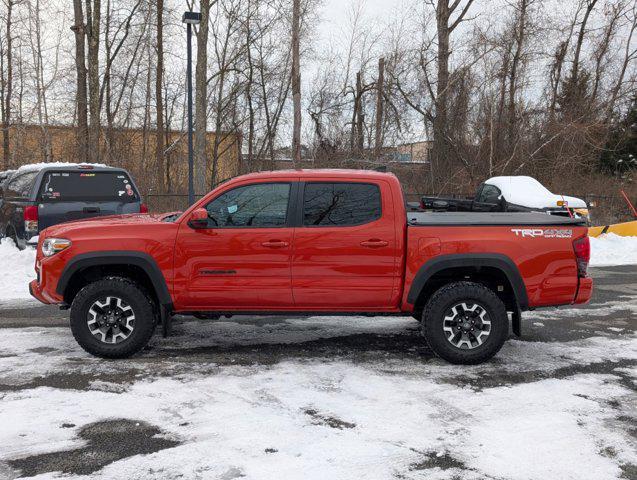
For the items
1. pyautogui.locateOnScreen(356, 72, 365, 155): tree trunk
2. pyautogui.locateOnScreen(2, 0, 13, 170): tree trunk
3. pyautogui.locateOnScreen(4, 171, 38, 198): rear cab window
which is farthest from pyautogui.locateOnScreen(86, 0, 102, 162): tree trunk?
pyautogui.locateOnScreen(2, 0, 13, 170): tree trunk

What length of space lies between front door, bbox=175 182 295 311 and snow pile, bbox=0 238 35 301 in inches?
181

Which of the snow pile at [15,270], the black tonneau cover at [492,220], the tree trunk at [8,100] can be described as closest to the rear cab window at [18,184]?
the snow pile at [15,270]

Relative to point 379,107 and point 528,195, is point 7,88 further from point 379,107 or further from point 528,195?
point 528,195

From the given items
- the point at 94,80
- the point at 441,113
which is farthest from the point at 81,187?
the point at 441,113

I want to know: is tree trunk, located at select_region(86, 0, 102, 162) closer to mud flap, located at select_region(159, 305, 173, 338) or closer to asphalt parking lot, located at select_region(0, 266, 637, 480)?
asphalt parking lot, located at select_region(0, 266, 637, 480)

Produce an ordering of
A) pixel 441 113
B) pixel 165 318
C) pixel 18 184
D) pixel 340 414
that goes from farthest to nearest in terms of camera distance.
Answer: pixel 441 113
pixel 18 184
pixel 165 318
pixel 340 414

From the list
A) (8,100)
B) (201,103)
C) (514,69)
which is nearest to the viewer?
(201,103)

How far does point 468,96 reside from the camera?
2430 cm

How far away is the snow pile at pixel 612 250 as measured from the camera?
43.0 ft

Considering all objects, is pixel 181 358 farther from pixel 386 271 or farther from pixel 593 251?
pixel 593 251

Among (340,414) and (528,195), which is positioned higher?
(528,195)

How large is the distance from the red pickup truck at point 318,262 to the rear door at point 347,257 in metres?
0.01

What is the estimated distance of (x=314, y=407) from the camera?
4246mm

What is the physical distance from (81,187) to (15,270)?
6.99 ft
